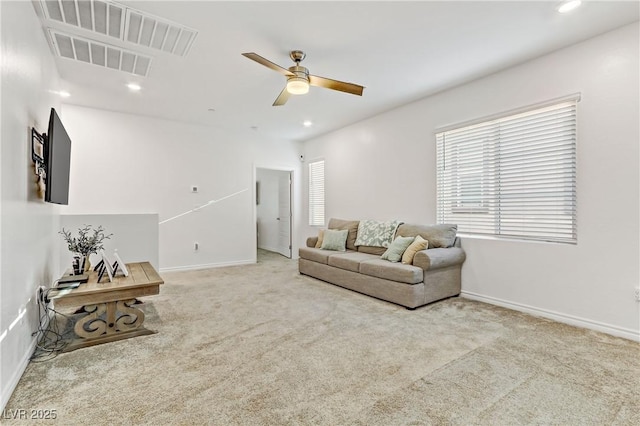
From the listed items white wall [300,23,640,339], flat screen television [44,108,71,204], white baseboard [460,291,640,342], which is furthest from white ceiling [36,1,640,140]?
Result: white baseboard [460,291,640,342]

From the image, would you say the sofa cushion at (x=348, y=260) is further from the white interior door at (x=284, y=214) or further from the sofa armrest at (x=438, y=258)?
the white interior door at (x=284, y=214)

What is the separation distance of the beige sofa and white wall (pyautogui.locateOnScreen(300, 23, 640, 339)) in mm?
273

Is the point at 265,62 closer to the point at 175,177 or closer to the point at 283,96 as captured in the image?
the point at 283,96

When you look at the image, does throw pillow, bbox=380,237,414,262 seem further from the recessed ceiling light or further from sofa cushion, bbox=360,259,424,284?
the recessed ceiling light

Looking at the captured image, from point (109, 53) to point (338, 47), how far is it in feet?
7.53

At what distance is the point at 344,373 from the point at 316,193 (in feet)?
16.0

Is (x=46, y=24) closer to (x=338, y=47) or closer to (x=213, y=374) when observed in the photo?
(x=338, y=47)

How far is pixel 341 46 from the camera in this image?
9.78ft

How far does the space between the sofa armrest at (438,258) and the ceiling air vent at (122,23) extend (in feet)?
10.4

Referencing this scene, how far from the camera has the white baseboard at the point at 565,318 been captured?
2643mm

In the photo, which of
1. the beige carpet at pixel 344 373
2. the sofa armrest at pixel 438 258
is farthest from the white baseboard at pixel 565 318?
the sofa armrest at pixel 438 258

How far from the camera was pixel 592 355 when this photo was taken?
2320 mm

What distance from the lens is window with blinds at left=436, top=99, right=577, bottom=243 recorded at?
3076mm

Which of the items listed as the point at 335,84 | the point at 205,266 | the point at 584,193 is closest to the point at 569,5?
the point at 584,193
